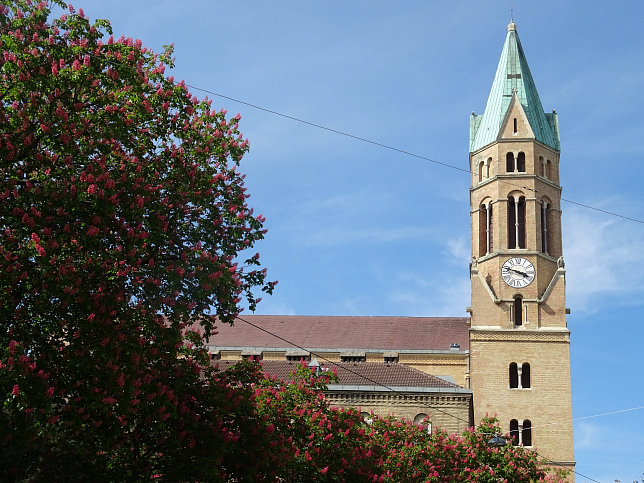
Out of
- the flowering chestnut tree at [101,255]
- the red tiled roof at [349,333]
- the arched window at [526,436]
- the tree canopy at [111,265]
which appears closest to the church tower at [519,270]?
the arched window at [526,436]

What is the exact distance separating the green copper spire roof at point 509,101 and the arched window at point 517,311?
9.40 metres

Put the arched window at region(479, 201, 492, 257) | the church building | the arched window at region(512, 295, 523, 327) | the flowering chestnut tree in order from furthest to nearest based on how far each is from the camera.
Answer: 1. the arched window at region(479, 201, 492, 257)
2. the arched window at region(512, 295, 523, 327)
3. the church building
4. the flowering chestnut tree

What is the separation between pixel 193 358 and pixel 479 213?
3890cm

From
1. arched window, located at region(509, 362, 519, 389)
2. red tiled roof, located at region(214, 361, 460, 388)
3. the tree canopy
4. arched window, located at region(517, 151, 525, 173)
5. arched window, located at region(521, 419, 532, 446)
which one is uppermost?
arched window, located at region(517, 151, 525, 173)

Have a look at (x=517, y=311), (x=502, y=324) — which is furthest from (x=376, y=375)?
(x=517, y=311)

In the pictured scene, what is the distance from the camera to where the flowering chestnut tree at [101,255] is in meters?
13.6

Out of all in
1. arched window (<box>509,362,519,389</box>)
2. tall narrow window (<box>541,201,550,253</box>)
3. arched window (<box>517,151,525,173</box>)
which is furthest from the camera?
arched window (<box>517,151,525,173</box>)

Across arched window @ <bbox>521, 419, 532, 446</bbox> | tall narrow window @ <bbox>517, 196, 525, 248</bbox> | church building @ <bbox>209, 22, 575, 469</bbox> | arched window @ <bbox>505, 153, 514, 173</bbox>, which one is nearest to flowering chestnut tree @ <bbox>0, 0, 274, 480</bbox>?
church building @ <bbox>209, 22, 575, 469</bbox>

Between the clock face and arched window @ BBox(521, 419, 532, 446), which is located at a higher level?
the clock face

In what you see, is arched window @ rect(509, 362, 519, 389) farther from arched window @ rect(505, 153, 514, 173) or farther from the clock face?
arched window @ rect(505, 153, 514, 173)

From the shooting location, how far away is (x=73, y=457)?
15000 millimetres

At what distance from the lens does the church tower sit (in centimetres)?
4884

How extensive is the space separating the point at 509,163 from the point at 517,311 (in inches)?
341

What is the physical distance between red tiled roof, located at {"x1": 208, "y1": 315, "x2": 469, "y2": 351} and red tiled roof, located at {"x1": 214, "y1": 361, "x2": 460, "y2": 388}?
311 inches
